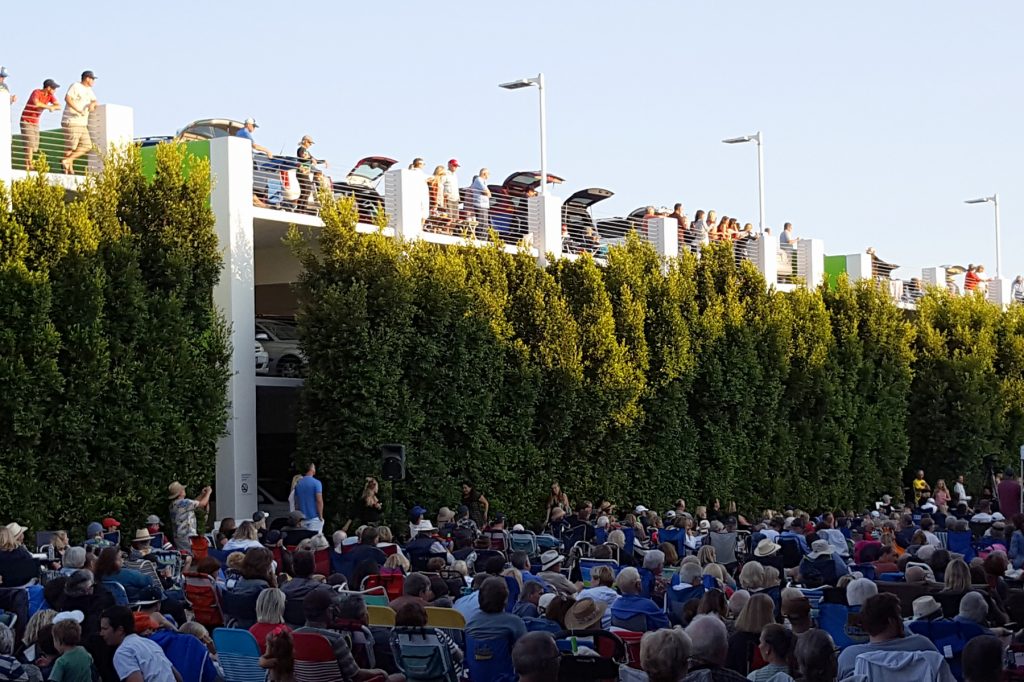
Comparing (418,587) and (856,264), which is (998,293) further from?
(418,587)

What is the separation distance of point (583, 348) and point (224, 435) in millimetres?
8589

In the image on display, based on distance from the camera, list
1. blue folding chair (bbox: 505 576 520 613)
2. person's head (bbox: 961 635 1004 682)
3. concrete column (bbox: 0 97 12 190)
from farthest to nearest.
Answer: concrete column (bbox: 0 97 12 190) → blue folding chair (bbox: 505 576 520 613) → person's head (bbox: 961 635 1004 682)

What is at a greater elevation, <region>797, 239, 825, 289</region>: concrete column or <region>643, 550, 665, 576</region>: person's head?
<region>797, 239, 825, 289</region>: concrete column

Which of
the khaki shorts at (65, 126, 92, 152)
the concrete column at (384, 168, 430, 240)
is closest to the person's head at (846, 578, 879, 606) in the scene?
the khaki shorts at (65, 126, 92, 152)

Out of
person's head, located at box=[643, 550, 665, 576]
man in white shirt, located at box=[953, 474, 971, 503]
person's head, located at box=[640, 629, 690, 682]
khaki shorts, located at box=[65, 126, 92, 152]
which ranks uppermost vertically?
khaki shorts, located at box=[65, 126, 92, 152]

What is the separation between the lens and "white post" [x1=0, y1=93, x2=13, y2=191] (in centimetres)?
2259

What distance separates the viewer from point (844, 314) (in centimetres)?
3938

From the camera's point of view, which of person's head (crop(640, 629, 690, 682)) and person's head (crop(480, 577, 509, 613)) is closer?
person's head (crop(640, 629, 690, 682))

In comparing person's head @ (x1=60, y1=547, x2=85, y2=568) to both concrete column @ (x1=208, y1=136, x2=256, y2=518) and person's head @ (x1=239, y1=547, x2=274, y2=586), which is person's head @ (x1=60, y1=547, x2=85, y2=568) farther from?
concrete column @ (x1=208, y1=136, x2=256, y2=518)

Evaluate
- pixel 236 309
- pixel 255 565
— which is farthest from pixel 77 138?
pixel 255 565

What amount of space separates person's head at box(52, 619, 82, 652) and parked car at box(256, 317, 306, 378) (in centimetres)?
1939

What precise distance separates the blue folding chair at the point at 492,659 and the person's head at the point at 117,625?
6.91ft

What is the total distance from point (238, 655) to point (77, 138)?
52.0 ft

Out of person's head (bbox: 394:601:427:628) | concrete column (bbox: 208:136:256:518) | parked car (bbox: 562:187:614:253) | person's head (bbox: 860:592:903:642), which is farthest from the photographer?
parked car (bbox: 562:187:614:253)
